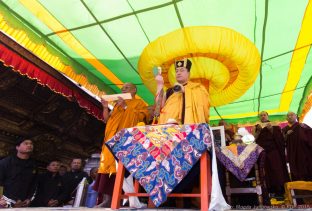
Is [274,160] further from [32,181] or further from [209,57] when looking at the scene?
[32,181]

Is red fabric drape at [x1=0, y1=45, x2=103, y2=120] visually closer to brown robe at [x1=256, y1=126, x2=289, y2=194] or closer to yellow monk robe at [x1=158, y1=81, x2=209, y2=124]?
yellow monk robe at [x1=158, y1=81, x2=209, y2=124]

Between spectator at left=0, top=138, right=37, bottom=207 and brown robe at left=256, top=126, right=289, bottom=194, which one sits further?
brown robe at left=256, top=126, right=289, bottom=194

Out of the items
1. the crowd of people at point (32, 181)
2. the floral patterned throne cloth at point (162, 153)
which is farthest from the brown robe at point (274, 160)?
the crowd of people at point (32, 181)

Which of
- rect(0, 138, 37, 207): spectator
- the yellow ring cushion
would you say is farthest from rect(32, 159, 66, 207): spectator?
the yellow ring cushion

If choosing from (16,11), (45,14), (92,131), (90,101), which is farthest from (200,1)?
(92,131)

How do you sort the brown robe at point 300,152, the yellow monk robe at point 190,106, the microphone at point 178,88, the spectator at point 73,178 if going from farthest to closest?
1. the spectator at point 73,178
2. the brown robe at point 300,152
3. the microphone at point 178,88
4. the yellow monk robe at point 190,106

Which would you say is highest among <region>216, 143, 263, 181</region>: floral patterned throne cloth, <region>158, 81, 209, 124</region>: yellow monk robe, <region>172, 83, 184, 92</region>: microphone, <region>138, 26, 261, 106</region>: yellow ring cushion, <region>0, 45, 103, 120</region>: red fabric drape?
<region>138, 26, 261, 106</region>: yellow ring cushion

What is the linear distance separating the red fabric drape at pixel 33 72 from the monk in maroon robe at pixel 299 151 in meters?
3.27

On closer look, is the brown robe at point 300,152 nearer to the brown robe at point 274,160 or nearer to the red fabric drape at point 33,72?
the brown robe at point 274,160

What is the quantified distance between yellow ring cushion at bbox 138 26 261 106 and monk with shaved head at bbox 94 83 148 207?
510mm

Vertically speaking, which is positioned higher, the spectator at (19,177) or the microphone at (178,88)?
the microphone at (178,88)

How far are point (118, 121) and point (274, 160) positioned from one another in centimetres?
245

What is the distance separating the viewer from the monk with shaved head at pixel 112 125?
2604mm

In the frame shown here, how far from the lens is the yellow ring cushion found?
9.21 feet
